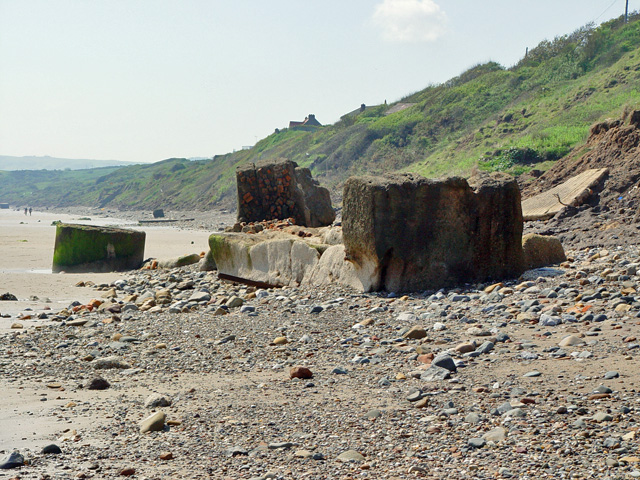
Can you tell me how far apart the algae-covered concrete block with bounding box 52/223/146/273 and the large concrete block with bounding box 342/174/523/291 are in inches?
276

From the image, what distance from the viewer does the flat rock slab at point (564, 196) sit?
11891 mm

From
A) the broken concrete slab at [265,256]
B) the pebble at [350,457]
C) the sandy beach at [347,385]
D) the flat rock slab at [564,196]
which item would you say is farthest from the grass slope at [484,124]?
the pebble at [350,457]

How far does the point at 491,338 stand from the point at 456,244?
2.41 metres

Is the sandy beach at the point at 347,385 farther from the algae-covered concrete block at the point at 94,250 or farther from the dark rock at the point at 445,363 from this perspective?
the algae-covered concrete block at the point at 94,250

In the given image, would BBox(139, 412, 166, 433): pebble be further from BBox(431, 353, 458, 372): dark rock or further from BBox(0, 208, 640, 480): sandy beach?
BBox(431, 353, 458, 372): dark rock

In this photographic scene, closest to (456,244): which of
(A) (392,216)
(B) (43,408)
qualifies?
(A) (392,216)

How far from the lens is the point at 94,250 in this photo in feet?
43.4

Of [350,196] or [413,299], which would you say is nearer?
[413,299]

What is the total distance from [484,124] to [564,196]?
20.5m

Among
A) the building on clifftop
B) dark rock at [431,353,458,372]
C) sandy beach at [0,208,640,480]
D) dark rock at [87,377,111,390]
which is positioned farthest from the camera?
the building on clifftop

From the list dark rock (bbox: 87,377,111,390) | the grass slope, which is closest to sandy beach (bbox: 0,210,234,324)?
dark rock (bbox: 87,377,111,390)

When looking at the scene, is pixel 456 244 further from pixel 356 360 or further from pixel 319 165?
pixel 319 165

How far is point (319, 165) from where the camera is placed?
45.3 m

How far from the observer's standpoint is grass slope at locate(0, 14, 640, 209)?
77.4 feet
